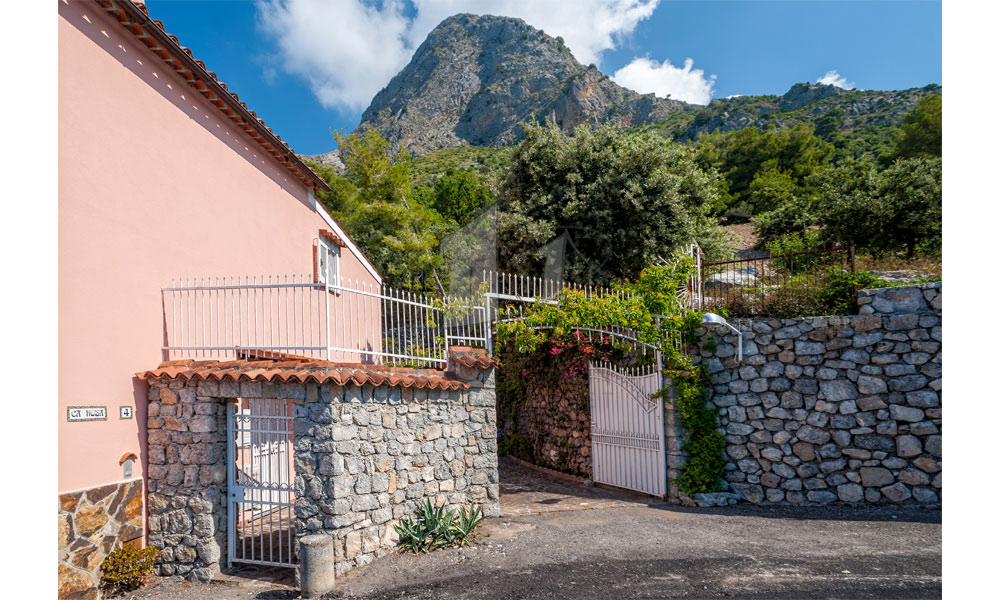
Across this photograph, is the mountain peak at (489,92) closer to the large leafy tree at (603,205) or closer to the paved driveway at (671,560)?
the large leafy tree at (603,205)

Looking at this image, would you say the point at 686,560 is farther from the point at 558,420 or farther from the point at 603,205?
the point at 603,205

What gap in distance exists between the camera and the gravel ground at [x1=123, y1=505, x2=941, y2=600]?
509cm

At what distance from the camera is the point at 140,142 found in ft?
21.8

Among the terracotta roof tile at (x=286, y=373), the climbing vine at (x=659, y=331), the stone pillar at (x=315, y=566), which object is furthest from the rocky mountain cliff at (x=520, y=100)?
the stone pillar at (x=315, y=566)

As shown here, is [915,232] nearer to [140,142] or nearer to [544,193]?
[544,193]

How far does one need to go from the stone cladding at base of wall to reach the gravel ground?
691mm

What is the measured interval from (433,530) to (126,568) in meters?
3.33

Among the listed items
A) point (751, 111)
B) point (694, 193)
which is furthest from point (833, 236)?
point (751, 111)

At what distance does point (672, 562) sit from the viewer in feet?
19.0

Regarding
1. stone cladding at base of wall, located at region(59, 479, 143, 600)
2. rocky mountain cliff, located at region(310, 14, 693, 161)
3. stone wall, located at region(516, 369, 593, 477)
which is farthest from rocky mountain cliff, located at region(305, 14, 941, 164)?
stone cladding at base of wall, located at region(59, 479, 143, 600)

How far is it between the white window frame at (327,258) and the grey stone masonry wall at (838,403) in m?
7.75

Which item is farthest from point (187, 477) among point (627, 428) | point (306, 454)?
point (627, 428)

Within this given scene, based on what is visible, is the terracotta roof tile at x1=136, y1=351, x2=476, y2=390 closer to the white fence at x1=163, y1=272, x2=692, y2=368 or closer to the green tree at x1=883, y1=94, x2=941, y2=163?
the white fence at x1=163, y1=272, x2=692, y2=368

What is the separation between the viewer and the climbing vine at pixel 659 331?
844cm
